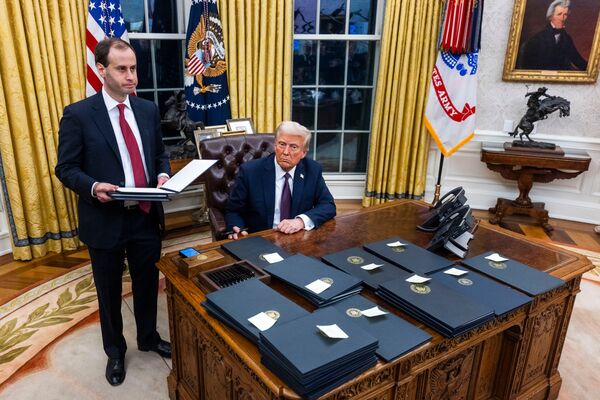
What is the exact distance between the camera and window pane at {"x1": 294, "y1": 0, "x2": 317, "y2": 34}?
4504 millimetres

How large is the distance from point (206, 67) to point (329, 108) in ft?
5.10

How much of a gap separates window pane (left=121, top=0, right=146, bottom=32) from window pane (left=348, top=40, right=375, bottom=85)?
2.10m

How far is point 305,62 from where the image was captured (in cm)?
471

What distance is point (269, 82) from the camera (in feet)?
13.9

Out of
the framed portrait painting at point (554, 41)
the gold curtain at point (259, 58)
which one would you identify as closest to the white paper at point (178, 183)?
the gold curtain at point (259, 58)

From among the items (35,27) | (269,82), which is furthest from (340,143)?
(35,27)

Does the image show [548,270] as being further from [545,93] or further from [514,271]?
[545,93]

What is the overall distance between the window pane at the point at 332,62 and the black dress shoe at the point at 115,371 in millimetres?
3540

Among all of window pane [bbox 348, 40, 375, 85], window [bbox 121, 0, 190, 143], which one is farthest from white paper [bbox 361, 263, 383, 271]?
window pane [bbox 348, 40, 375, 85]

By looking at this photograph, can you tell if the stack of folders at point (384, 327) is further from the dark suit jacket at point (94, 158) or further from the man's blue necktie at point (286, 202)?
the dark suit jacket at point (94, 158)

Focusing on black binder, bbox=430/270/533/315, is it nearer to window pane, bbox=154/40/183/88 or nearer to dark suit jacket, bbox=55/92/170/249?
dark suit jacket, bbox=55/92/170/249

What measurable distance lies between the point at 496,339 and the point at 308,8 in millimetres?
3813

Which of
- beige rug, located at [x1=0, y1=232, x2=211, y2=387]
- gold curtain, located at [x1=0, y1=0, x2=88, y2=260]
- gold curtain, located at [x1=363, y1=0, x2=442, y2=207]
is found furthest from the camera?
gold curtain, located at [x1=363, y1=0, x2=442, y2=207]

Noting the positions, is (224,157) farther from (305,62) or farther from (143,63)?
(305,62)
